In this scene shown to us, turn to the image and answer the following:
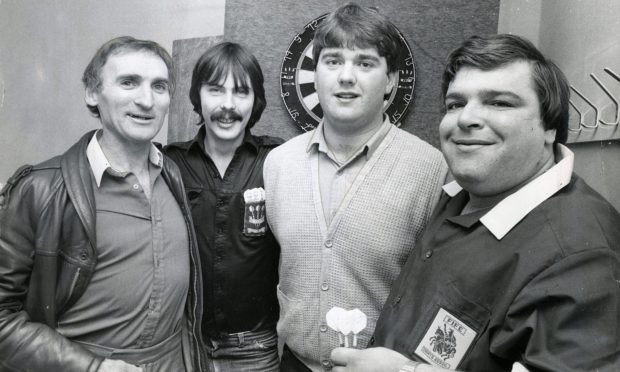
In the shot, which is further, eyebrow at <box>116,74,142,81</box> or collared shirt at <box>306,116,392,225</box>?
collared shirt at <box>306,116,392,225</box>

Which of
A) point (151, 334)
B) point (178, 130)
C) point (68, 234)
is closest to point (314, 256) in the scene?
point (151, 334)

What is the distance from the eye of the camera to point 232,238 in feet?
6.82

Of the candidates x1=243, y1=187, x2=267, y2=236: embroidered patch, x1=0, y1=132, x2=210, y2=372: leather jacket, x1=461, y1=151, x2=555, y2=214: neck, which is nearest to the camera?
x1=461, y1=151, x2=555, y2=214: neck

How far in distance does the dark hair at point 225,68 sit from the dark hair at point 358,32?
1.85ft

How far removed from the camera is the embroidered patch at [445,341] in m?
1.13

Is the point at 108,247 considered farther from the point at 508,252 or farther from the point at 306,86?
the point at 306,86

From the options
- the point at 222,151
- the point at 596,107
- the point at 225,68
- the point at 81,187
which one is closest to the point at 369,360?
the point at 81,187

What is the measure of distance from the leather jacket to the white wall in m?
0.74

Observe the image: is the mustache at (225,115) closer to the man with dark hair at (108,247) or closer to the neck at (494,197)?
the man with dark hair at (108,247)

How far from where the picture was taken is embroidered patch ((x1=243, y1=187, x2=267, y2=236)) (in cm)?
204

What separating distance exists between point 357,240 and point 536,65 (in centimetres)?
74

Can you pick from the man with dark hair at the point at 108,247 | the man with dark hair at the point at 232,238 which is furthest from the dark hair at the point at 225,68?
the man with dark hair at the point at 108,247

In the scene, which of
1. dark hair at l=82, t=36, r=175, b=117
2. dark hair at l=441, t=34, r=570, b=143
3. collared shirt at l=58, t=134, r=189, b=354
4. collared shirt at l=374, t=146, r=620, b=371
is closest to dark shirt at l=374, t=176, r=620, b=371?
collared shirt at l=374, t=146, r=620, b=371

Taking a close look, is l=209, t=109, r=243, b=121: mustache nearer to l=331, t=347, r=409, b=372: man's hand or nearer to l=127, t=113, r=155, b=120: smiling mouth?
l=127, t=113, r=155, b=120: smiling mouth
